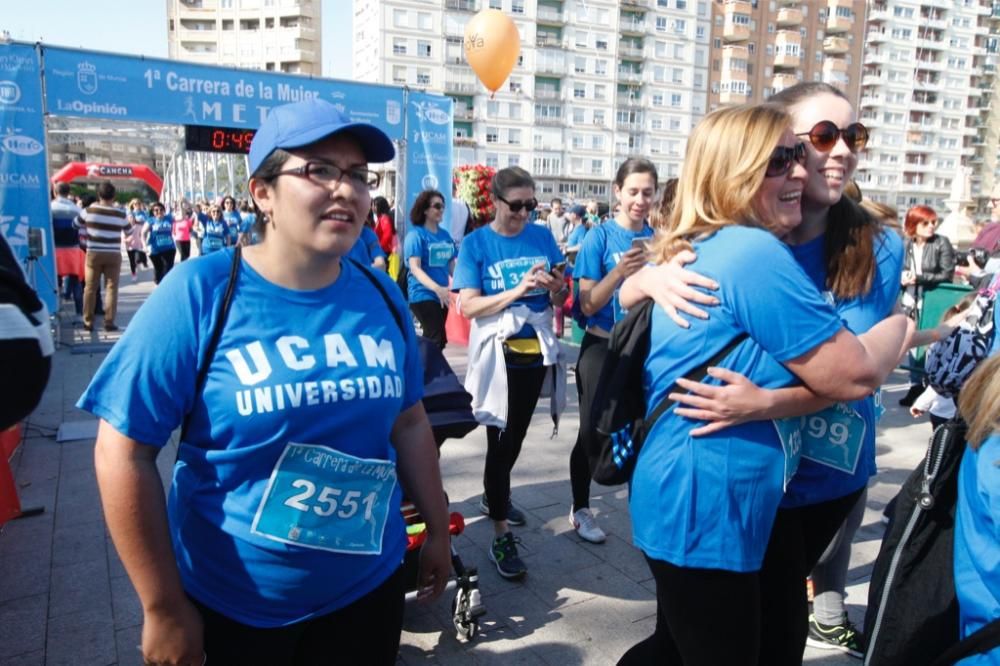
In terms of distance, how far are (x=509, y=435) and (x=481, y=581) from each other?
0.74 metres

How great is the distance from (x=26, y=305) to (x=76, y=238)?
40.3 feet

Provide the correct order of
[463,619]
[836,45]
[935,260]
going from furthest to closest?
[836,45] < [935,260] < [463,619]

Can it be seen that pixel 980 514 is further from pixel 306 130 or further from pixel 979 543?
pixel 306 130

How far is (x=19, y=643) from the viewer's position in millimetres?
2910

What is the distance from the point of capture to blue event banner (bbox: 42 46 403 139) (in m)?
9.08

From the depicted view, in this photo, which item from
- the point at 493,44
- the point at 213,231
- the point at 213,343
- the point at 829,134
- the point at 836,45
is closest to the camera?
the point at 213,343

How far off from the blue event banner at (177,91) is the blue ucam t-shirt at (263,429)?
794 centimetres

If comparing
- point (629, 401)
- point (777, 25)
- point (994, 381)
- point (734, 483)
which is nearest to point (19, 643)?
point (629, 401)

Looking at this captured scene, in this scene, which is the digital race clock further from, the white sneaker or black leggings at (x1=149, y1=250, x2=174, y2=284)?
the white sneaker

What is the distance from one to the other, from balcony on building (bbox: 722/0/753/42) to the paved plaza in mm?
89461

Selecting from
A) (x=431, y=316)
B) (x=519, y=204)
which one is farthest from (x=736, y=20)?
(x=519, y=204)

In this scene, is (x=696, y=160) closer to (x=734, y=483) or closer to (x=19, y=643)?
(x=734, y=483)

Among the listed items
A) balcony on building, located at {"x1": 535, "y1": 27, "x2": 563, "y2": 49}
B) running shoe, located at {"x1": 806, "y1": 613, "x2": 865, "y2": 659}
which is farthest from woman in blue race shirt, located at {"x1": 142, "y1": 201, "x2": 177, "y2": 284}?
balcony on building, located at {"x1": 535, "y1": 27, "x2": 563, "y2": 49}

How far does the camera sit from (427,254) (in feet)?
22.4
